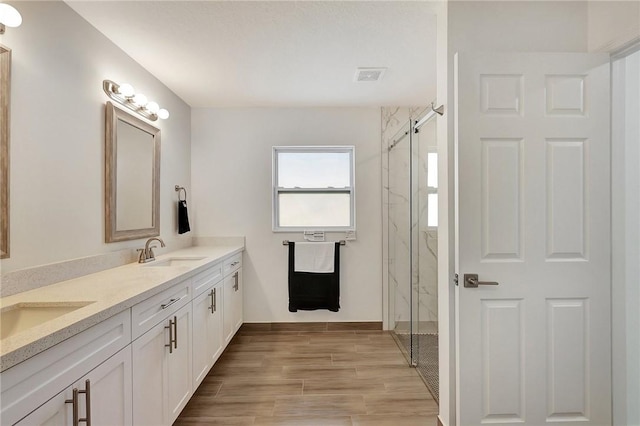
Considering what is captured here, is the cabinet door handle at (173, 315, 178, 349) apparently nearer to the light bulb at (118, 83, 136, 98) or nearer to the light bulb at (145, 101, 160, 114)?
the light bulb at (118, 83, 136, 98)

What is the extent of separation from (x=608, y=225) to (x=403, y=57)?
5.40ft

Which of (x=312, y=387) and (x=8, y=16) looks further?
(x=312, y=387)

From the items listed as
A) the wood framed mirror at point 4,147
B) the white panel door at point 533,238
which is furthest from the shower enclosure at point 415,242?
the wood framed mirror at point 4,147

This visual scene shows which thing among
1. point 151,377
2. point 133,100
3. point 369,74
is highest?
point 369,74

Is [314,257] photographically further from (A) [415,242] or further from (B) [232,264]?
(A) [415,242]

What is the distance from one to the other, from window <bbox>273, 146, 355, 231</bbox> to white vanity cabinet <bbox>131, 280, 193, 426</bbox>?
1.69 metres

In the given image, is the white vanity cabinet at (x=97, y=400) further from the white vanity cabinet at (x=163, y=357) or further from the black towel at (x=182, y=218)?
the black towel at (x=182, y=218)

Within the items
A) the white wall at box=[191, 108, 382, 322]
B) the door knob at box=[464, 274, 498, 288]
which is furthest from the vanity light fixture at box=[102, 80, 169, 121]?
the door knob at box=[464, 274, 498, 288]

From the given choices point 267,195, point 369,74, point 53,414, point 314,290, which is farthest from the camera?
point 267,195

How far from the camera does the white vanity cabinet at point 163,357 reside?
146 cm

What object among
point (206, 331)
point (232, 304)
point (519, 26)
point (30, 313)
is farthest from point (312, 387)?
point (519, 26)

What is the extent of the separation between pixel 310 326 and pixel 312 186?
1520 millimetres

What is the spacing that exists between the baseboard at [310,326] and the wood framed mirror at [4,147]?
239 cm

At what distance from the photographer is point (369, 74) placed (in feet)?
8.57
